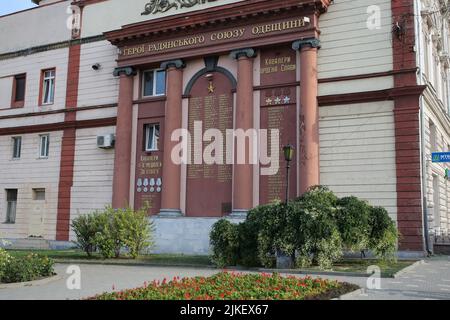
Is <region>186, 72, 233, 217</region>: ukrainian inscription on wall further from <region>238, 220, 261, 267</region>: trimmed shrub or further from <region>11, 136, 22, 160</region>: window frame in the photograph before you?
<region>11, 136, 22, 160</region>: window frame

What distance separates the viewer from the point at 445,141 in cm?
2481

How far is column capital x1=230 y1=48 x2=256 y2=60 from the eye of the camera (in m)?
21.3

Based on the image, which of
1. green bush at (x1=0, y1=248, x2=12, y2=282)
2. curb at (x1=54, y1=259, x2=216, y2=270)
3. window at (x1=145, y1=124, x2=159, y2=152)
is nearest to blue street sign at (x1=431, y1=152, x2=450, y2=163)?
curb at (x1=54, y1=259, x2=216, y2=270)

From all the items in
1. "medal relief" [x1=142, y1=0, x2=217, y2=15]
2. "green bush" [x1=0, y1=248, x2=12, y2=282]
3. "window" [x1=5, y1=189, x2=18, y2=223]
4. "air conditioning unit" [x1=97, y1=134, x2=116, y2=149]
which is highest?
"medal relief" [x1=142, y1=0, x2=217, y2=15]

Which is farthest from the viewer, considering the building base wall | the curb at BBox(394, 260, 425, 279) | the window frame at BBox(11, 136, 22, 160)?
the window frame at BBox(11, 136, 22, 160)

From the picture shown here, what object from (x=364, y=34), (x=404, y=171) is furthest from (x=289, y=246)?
(x=364, y=34)

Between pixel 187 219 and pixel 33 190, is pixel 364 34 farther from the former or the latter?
pixel 33 190

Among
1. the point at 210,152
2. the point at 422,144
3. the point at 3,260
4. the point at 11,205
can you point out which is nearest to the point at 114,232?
the point at 210,152

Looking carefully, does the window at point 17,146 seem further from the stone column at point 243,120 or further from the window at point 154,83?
the stone column at point 243,120

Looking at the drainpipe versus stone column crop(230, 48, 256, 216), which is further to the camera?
stone column crop(230, 48, 256, 216)

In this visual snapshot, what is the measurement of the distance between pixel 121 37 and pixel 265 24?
7.33 meters

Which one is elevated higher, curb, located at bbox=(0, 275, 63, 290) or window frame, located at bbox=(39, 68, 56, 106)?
window frame, located at bbox=(39, 68, 56, 106)

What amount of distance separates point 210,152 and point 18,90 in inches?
557

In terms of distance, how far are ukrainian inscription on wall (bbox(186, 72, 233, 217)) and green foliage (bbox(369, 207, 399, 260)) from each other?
7.95m
